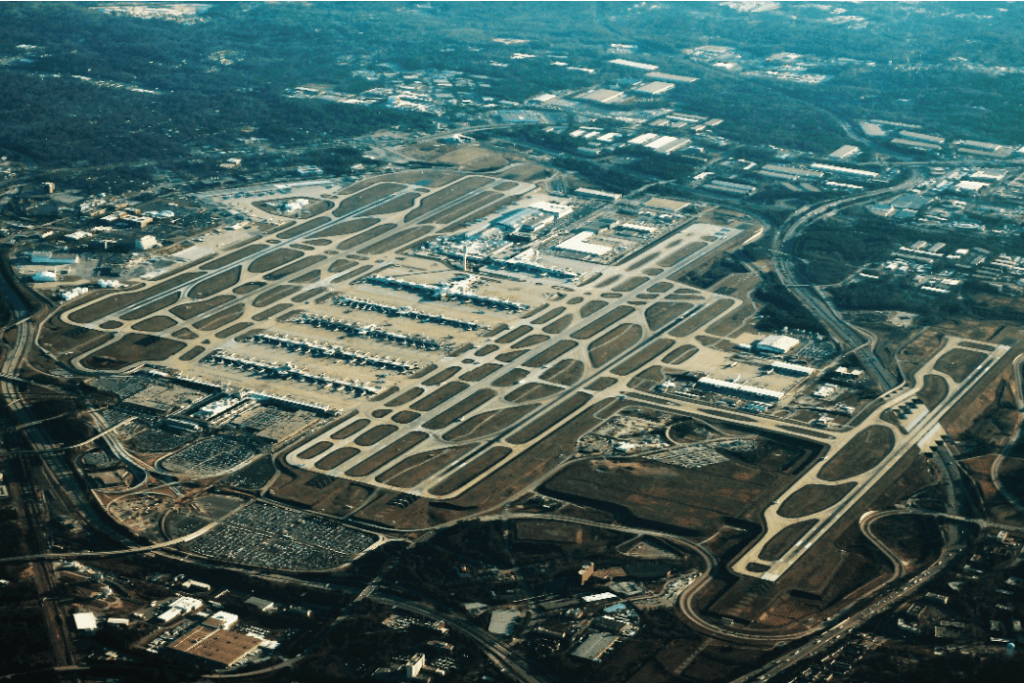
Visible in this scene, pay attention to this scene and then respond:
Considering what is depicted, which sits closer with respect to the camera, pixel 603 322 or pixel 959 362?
pixel 959 362

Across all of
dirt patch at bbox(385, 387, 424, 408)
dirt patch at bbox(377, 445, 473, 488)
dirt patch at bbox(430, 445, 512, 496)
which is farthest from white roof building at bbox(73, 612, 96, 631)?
dirt patch at bbox(385, 387, 424, 408)

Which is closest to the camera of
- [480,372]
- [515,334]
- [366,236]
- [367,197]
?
[480,372]

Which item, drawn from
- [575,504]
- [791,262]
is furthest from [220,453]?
[791,262]

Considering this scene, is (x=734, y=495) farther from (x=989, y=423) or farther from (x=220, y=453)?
(x=220, y=453)

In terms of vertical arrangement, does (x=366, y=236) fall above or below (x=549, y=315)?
above

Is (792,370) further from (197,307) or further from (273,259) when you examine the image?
(273,259)

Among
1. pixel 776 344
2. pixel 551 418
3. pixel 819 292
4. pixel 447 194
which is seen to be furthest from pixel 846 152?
pixel 551 418

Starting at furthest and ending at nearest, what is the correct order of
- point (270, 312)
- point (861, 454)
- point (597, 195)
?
1. point (597, 195)
2. point (270, 312)
3. point (861, 454)

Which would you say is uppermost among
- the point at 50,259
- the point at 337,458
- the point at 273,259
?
the point at 50,259
